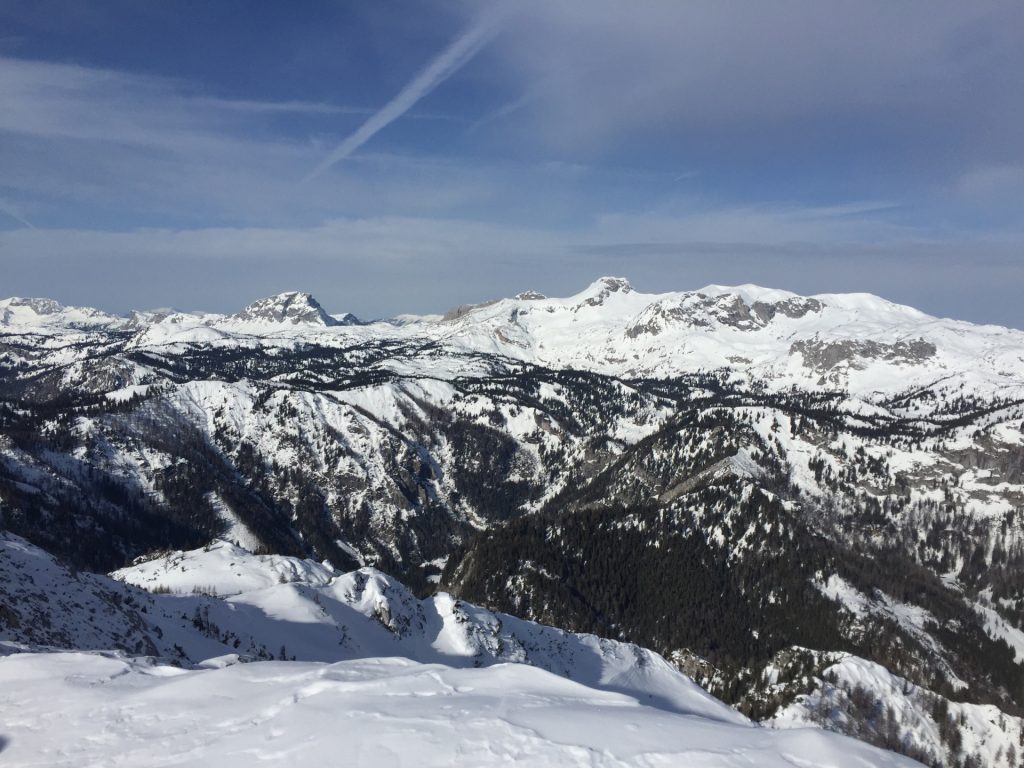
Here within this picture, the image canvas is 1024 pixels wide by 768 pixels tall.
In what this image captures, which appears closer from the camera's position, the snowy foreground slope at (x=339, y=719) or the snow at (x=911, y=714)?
the snowy foreground slope at (x=339, y=719)

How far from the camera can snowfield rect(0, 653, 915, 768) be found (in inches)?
667

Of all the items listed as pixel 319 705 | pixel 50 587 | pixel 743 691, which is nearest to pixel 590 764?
pixel 319 705

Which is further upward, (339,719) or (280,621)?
(339,719)

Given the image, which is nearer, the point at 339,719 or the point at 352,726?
the point at 352,726

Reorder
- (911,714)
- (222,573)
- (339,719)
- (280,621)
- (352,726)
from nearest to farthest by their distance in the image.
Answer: (352,726) → (339,719) → (280,621) → (222,573) → (911,714)

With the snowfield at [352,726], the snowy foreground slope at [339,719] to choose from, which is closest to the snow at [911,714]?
the snowy foreground slope at [339,719]

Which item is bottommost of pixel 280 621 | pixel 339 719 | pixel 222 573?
pixel 222 573

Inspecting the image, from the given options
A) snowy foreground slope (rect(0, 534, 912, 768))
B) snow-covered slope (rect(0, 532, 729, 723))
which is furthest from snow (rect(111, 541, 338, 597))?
snowy foreground slope (rect(0, 534, 912, 768))

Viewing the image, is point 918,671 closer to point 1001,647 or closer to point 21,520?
point 1001,647

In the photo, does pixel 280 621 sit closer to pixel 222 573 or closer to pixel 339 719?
pixel 222 573

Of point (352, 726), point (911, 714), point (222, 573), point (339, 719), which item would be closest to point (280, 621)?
point (222, 573)

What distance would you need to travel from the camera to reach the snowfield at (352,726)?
1694 cm

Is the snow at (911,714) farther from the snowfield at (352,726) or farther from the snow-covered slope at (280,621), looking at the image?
the snowfield at (352,726)

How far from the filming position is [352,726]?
1864cm
